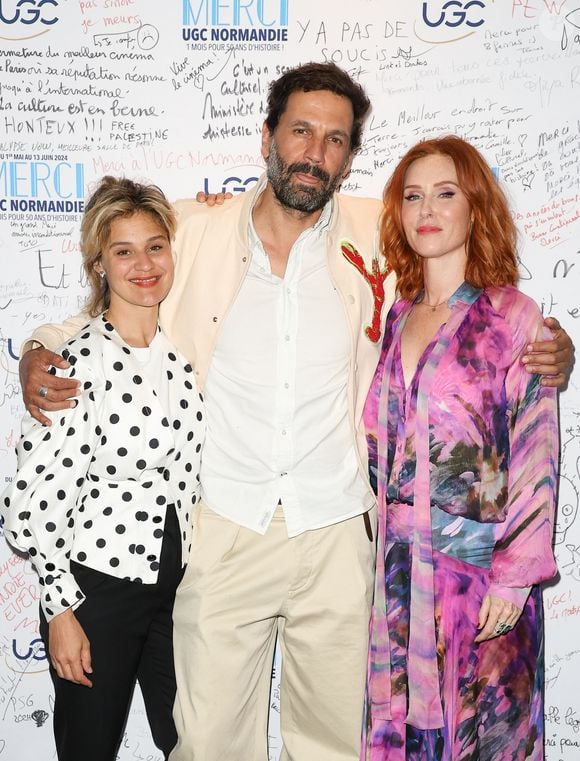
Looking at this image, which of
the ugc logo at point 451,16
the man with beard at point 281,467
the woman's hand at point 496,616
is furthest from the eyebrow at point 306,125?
the woman's hand at point 496,616

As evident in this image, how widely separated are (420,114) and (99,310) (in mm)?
1356

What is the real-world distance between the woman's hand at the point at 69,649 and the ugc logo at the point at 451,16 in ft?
7.24

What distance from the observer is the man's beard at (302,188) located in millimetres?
2252

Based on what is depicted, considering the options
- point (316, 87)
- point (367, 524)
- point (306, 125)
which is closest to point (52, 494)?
point (367, 524)

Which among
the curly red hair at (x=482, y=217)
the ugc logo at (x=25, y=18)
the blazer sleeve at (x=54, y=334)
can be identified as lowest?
the blazer sleeve at (x=54, y=334)

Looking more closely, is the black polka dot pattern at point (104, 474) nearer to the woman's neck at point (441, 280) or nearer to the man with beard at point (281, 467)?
the man with beard at point (281, 467)

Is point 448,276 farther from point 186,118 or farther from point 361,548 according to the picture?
point 186,118

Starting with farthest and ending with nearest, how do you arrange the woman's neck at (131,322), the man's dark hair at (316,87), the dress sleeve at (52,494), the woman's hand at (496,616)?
the man's dark hair at (316,87), the woman's neck at (131,322), the woman's hand at (496,616), the dress sleeve at (52,494)

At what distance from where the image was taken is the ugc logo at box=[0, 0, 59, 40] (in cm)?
269

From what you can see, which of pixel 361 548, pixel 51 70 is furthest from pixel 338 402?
pixel 51 70

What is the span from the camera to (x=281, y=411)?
2156mm

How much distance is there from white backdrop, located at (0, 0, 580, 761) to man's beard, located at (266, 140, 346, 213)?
A: 482 mm

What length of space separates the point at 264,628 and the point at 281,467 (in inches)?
19.5

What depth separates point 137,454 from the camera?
1.99m
